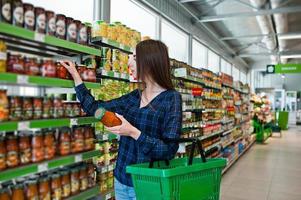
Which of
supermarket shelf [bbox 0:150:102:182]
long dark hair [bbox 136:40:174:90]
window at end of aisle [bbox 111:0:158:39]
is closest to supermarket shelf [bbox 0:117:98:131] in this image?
supermarket shelf [bbox 0:150:102:182]

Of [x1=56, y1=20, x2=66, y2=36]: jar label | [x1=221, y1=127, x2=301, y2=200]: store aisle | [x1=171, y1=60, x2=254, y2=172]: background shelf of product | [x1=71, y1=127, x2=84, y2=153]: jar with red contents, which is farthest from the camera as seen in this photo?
[x1=221, y1=127, x2=301, y2=200]: store aisle

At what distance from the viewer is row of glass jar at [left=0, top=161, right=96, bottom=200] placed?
6.48 feet

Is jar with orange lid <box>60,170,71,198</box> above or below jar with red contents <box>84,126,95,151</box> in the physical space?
below

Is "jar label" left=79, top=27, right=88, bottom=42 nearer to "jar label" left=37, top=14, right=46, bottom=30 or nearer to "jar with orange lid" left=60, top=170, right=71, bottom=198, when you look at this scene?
"jar label" left=37, top=14, right=46, bottom=30

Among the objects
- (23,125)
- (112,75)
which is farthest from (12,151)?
(112,75)

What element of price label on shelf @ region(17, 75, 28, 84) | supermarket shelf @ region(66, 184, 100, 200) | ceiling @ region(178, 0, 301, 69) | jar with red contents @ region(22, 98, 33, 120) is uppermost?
ceiling @ region(178, 0, 301, 69)

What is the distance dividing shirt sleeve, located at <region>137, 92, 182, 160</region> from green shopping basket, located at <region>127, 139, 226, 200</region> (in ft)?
0.29

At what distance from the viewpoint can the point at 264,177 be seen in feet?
20.9

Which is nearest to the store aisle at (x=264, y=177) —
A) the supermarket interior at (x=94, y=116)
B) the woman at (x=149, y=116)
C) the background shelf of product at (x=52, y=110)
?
the supermarket interior at (x=94, y=116)

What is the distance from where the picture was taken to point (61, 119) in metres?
2.23

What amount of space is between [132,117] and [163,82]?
0.31 meters

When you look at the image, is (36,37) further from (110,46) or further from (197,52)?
(197,52)

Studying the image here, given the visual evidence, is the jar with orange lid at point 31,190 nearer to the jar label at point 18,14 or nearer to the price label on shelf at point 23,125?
the price label on shelf at point 23,125

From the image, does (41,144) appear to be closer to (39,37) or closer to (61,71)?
(61,71)
